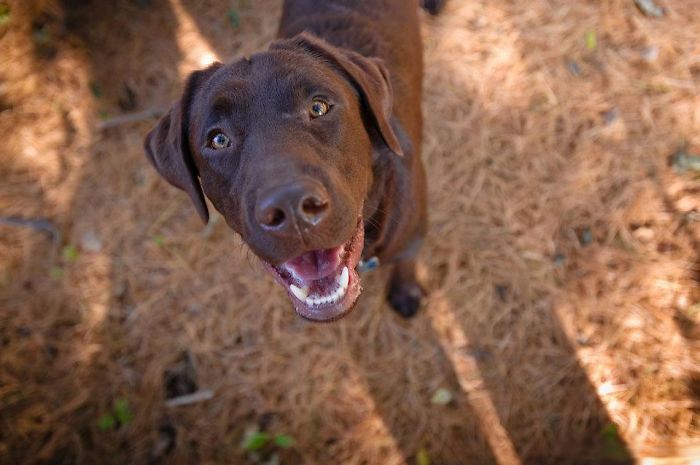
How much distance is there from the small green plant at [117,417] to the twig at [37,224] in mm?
1275

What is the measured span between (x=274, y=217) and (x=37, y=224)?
2917mm

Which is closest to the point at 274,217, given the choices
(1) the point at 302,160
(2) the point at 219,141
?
(1) the point at 302,160

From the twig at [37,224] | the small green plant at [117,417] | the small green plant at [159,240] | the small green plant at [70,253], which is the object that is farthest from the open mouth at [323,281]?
the twig at [37,224]

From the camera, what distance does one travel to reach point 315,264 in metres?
1.92

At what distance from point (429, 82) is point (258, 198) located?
7.63 ft

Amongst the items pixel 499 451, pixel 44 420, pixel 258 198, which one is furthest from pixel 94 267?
pixel 499 451

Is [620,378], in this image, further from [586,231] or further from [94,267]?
[94,267]

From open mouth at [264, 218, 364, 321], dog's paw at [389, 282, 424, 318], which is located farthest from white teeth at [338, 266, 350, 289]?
dog's paw at [389, 282, 424, 318]

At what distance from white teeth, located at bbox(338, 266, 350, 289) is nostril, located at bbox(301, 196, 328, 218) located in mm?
422

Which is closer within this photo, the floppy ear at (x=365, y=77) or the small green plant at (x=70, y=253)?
the floppy ear at (x=365, y=77)

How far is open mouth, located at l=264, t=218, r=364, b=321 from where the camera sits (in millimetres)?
1906

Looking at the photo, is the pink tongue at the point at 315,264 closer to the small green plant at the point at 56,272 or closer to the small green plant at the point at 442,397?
the small green plant at the point at 442,397

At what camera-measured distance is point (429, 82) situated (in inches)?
138

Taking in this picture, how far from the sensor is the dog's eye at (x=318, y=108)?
1.89 m
